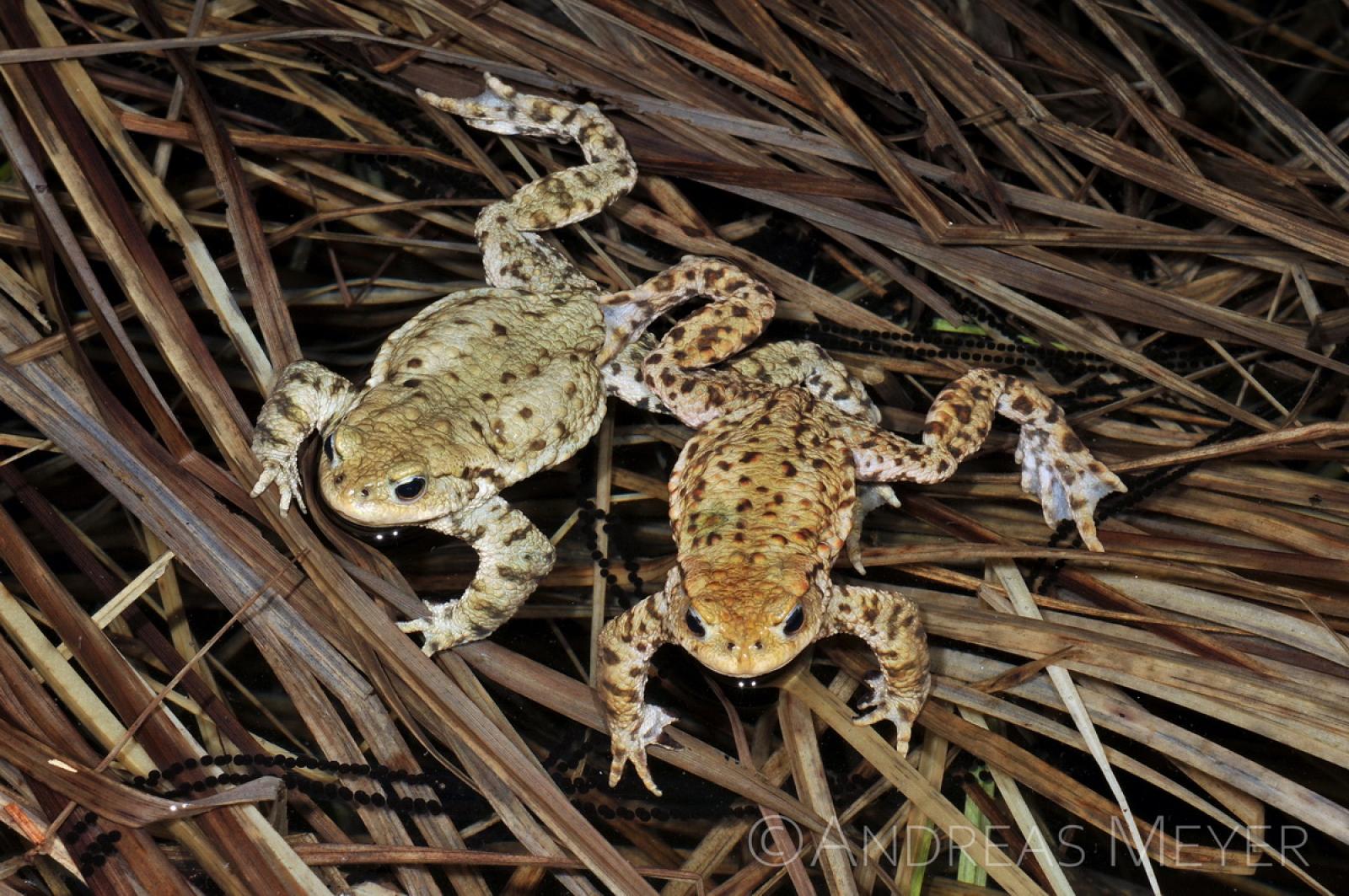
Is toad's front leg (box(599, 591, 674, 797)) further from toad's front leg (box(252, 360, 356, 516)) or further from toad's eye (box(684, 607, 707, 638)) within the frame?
toad's front leg (box(252, 360, 356, 516))

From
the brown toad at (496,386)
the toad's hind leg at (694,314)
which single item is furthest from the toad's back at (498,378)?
the toad's hind leg at (694,314)

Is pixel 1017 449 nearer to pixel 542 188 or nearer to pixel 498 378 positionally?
pixel 498 378

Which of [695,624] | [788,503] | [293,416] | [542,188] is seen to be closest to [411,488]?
[293,416]

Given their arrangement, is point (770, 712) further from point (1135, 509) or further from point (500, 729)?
point (1135, 509)

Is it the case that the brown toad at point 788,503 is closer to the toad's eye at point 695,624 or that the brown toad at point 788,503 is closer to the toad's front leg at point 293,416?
the toad's eye at point 695,624

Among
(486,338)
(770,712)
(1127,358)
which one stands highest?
(486,338)

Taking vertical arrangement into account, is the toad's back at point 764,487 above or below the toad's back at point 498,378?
below

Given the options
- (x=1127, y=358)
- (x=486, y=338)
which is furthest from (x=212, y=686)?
(x=1127, y=358)
